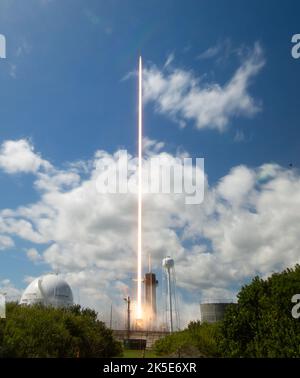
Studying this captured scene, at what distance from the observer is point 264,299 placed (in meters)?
36.4

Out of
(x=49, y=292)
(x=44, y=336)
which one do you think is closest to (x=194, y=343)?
(x=44, y=336)

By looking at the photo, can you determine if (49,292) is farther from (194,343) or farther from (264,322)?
(264,322)

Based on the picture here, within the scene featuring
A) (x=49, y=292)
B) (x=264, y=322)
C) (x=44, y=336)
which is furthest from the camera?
(x=49, y=292)

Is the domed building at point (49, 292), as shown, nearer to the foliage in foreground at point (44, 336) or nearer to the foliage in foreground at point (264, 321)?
the foliage in foreground at point (44, 336)

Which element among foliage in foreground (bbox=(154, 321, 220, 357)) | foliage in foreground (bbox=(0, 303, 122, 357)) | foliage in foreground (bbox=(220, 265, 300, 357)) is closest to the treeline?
foliage in foreground (bbox=(220, 265, 300, 357))

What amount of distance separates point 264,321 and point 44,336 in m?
20.5

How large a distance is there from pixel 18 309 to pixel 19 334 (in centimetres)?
992

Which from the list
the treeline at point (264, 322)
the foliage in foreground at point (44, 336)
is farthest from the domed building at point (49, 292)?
the treeline at point (264, 322)

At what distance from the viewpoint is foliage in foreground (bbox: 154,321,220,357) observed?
5043cm

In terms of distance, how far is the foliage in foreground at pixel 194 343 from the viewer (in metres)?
50.4

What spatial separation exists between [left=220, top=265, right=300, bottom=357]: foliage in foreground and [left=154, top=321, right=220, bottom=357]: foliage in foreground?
827 centimetres

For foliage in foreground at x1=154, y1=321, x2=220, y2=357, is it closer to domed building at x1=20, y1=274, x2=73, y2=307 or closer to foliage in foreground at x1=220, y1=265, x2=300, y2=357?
foliage in foreground at x1=220, y1=265, x2=300, y2=357

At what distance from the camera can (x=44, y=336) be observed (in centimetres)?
3812
